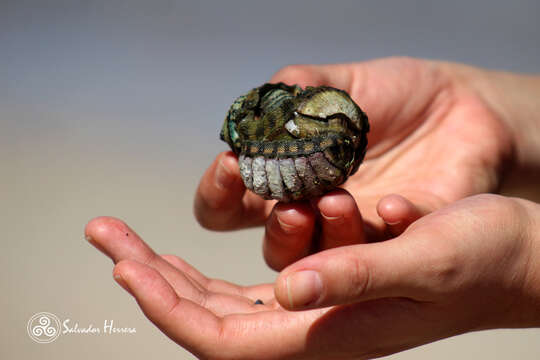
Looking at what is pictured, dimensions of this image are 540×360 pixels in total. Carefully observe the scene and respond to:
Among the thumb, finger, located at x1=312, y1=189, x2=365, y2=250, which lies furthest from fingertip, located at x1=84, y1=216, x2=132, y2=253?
the thumb

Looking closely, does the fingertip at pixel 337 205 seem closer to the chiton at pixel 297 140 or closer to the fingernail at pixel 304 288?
the chiton at pixel 297 140

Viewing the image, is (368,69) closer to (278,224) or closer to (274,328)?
(278,224)

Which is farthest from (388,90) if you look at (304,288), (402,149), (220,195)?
(304,288)

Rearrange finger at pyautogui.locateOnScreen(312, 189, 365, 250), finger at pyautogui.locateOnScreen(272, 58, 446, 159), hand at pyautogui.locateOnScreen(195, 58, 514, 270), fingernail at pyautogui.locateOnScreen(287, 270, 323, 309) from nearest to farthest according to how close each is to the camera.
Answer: fingernail at pyautogui.locateOnScreen(287, 270, 323, 309), finger at pyautogui.locateOnScreen(312, 189, 365, 250), hand at pyautogui.locateOnScreen(195, 58, 514, 270), finger at pyautogui.locateOnScreen(272, 58, 446, 159)

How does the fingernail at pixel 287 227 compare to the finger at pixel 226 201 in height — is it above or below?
below

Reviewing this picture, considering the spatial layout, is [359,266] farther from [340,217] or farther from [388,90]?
[388,90]

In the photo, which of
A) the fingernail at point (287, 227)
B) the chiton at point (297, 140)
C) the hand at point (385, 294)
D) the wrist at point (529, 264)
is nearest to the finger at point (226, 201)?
the chiton at point (297, 140)

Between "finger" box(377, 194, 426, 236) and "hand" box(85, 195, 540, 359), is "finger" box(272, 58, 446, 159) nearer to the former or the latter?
"finger" box(377, 194, 426, 236)

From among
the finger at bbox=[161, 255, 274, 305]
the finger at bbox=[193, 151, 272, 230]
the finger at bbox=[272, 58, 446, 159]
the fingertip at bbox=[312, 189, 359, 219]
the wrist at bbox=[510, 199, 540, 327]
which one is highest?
the finger at bbox=[272, 58, 446, 159]
